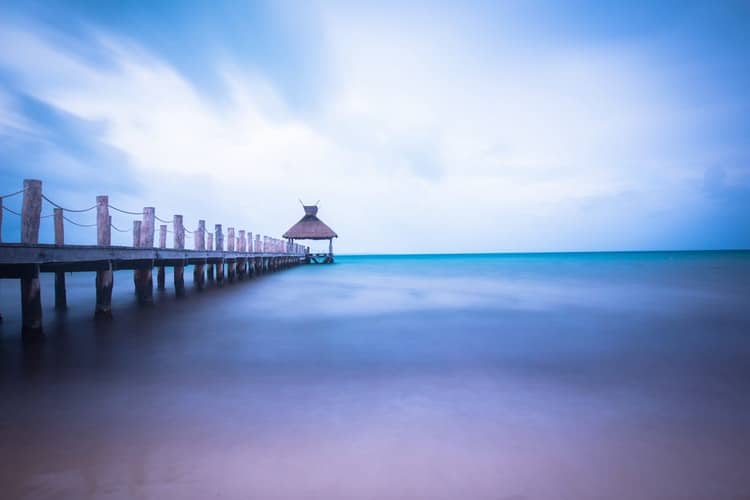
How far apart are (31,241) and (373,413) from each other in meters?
5.14

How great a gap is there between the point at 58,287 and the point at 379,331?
843 centimetres

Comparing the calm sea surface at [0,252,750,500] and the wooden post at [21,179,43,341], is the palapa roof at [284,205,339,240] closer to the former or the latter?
the calm sea surface at [0,252,750,500]

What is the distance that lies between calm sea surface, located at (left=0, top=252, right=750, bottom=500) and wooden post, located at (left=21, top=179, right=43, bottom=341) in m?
0.38

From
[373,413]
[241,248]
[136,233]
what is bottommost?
[373,413]

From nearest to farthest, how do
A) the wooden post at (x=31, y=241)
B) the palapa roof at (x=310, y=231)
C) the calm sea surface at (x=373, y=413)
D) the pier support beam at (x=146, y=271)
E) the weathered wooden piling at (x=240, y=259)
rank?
1. the calm sea surface at (x=373, y=413)
2. the wooden post at (x=31, y=241)
3. the pier support beam at (x=146, y=271)
4. the weathered wooden piling at (x=240, y=259)
5. the palapa roof at (x=310, y=231)

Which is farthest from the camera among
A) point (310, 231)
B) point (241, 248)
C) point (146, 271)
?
point (310, 231)

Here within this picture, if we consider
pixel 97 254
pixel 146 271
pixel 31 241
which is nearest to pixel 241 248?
pixel 146 271

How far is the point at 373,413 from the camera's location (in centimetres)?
367

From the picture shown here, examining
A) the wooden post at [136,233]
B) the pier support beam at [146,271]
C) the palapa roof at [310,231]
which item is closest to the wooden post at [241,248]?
the pier support beam at [146,271]

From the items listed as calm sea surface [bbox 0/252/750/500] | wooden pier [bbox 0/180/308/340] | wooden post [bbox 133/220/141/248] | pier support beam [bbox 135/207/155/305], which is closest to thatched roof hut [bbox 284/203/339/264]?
wooden pier [bbox 0/180/308/340]

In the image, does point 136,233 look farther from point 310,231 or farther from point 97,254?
point 310,231

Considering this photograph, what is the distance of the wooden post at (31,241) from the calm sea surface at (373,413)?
1.25 feet

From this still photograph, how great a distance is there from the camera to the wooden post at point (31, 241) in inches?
210

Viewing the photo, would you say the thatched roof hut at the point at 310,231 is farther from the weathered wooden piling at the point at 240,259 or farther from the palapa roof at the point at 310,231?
the weathered wooden piling at the point at 240,259
